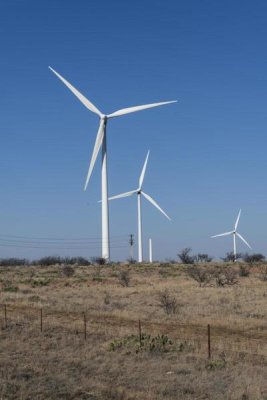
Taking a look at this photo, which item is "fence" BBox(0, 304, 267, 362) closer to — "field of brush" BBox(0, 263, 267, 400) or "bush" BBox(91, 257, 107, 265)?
"field of brush" BBox(0, 263, 267, 400)

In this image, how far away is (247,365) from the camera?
67.0 ft

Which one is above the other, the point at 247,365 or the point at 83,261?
the point at 83,261

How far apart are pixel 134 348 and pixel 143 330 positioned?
5397 millimetres

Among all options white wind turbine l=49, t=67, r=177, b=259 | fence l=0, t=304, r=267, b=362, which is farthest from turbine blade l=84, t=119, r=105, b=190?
fence l=0, t=304, r=267, b=362

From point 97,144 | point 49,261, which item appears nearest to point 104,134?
point 97,144

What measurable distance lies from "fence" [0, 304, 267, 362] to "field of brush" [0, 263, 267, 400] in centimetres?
5

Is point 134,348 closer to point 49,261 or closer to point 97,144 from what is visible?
point 97,144

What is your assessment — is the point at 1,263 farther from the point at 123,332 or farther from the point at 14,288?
the point at 123,332

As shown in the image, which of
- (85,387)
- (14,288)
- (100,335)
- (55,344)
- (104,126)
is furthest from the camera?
(104,126)

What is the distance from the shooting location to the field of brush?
16.7 metres

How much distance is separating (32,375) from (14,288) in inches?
1548

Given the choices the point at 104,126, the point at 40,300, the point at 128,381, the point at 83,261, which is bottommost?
the point at 128,381

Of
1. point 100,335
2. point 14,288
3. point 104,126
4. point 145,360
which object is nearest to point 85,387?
point 145,360

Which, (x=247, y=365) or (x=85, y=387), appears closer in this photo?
(x=85, y=387)
